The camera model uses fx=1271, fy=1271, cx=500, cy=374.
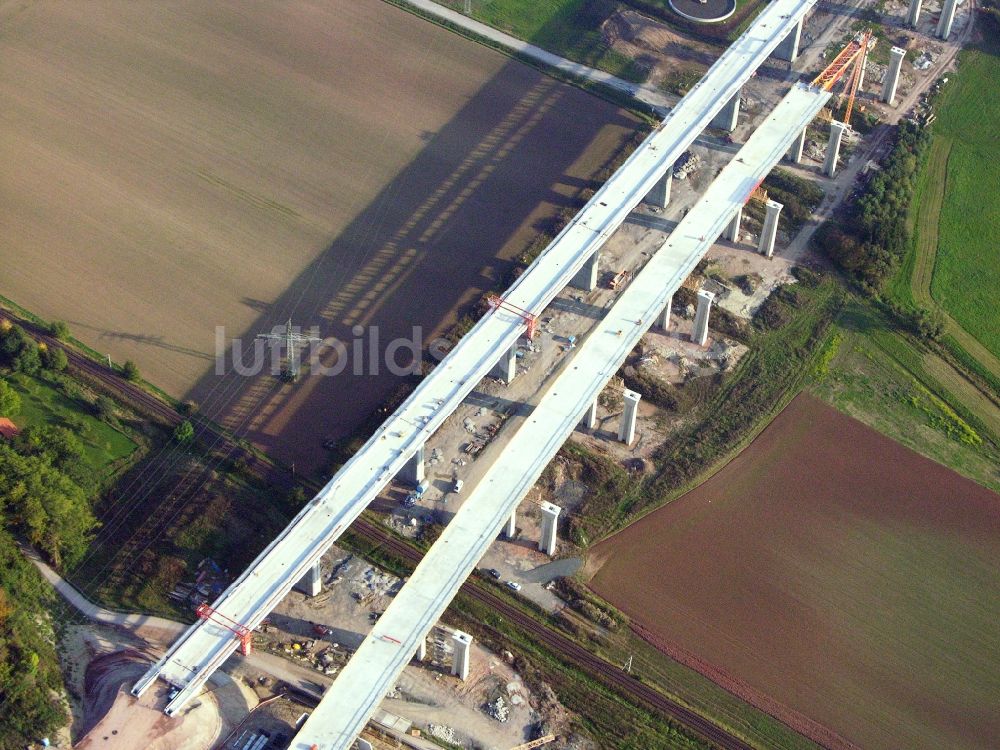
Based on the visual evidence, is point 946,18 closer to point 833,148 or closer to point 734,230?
point 833,148

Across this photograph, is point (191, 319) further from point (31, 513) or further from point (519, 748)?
point (519, 748)

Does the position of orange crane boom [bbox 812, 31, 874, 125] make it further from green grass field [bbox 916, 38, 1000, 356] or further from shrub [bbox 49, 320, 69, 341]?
shrub [bbox 49, 320, 69, 341]

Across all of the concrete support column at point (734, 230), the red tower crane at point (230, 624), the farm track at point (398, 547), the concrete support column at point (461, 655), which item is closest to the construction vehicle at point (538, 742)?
the farm track at point (398, 547)

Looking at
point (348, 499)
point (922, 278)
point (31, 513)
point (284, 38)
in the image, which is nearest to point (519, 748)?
point (348, 499)

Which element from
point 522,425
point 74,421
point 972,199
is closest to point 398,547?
point 522,425

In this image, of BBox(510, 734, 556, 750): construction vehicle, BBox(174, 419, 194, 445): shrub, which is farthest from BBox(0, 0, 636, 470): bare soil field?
BBox(510, 734, 556, 750): construction vehicle

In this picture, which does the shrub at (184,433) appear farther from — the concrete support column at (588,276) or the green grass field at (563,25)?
the green grass field at (563,25)
